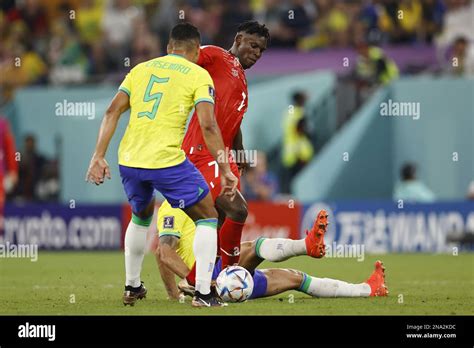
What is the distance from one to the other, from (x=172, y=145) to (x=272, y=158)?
11.6 metres

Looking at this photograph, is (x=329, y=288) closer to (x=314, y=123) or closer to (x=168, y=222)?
(x=168, y=222)

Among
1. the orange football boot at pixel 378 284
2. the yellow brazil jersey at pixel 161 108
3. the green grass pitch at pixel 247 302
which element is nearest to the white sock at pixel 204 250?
the green grass pitch at pixel 247 302

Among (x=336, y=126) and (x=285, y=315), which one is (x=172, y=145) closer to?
(x=285, y=315)

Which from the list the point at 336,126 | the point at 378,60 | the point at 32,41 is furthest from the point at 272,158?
the point at 32,41

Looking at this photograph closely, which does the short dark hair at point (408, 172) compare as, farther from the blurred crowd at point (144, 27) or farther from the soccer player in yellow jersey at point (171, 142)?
the soccer player in yellow jersey at point (171, 142)

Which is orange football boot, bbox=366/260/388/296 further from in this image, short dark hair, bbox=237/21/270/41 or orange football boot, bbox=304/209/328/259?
short dark hair, bbox=237/21/270/41

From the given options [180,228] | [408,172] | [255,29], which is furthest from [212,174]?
[408,172]

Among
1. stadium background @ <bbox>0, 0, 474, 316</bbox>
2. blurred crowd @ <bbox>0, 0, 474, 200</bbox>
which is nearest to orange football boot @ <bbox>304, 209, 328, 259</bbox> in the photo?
stadium background @ <bbox>0, 0, 474, 316</bbox>

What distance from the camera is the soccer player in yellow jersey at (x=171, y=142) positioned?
9.55 m

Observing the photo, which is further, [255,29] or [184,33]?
[255,29]

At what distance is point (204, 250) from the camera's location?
31.5 ft

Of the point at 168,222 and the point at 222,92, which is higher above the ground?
the point at 222,92

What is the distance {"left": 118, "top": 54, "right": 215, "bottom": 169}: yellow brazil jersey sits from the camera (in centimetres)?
960

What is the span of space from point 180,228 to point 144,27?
12827 millimetres
